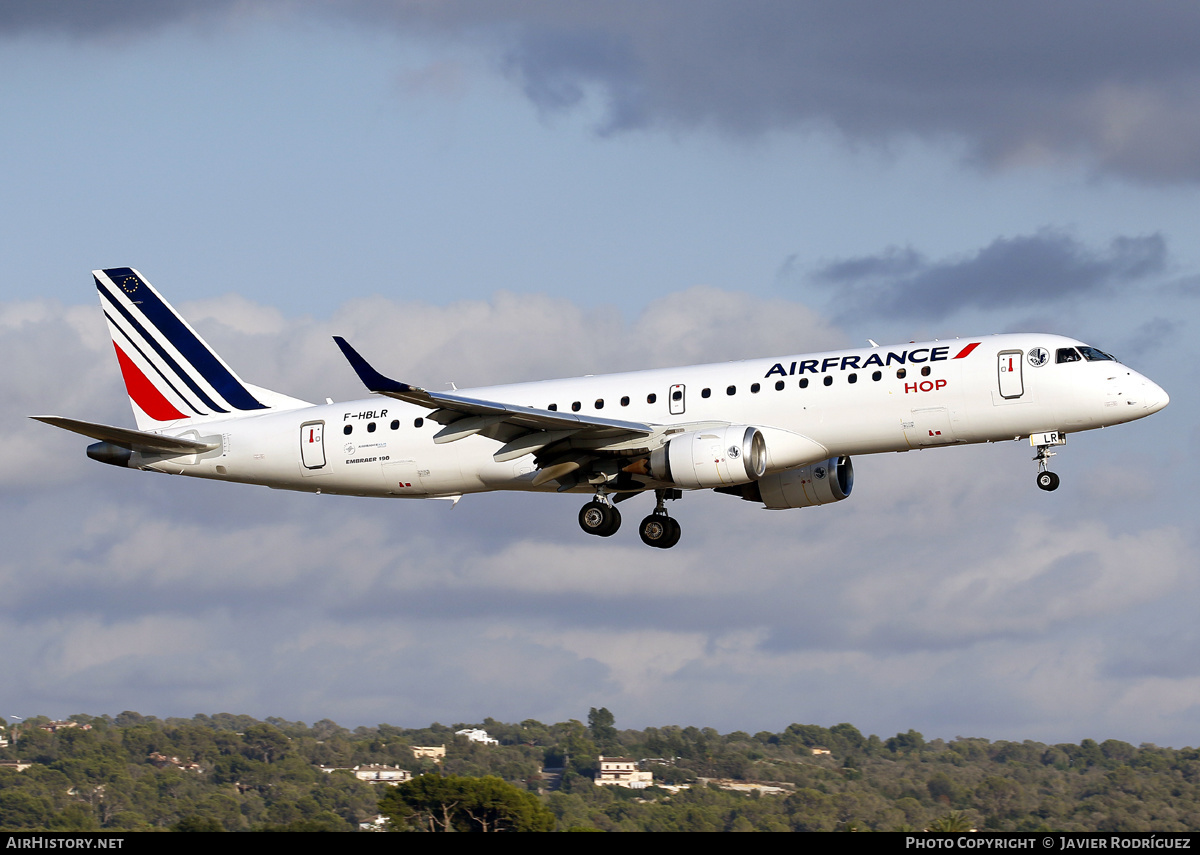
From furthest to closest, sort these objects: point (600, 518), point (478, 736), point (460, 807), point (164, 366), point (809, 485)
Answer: point (478, 736)
point (460, 807)
point (164, 366)
point (809, 485)
point (600, 518)

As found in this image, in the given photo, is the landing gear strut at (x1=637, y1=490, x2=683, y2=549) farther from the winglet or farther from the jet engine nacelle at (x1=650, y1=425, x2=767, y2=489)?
the winglet

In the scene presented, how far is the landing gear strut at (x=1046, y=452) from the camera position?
44625mm

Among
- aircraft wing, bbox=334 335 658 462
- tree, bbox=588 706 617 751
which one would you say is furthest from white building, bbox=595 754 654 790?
aircraft wing, bbox=334 335 658 462

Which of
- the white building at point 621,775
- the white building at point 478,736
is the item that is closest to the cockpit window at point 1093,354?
the white building at point 621,775

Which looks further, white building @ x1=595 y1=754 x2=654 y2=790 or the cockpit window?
white building @ x1=595 y1=754 x2=654 y2=790

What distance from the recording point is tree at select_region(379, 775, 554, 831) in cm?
7750

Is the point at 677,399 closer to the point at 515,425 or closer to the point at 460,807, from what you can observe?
the point at 515,425

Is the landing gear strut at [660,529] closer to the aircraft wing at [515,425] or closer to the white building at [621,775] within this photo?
the aircraft wing at [515,425]

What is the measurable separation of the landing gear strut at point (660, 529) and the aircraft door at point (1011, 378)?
41.8 feet

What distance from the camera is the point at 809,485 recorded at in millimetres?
51250

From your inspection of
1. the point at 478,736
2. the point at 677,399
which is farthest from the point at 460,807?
the point at 478,736

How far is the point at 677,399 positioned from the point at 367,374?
11105mm

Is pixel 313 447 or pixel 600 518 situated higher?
pixel 313 447

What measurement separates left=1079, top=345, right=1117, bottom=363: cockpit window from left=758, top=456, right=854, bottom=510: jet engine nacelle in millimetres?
9431
